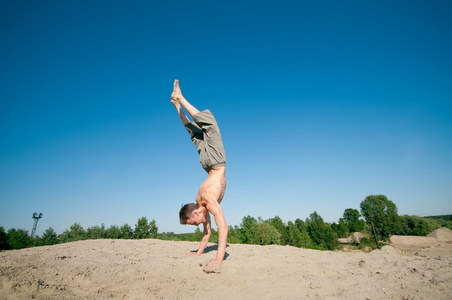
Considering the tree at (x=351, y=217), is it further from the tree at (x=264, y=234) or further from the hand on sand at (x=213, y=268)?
the hand on sand at (x=213, y=268)

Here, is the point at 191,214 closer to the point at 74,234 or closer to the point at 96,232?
the point at 96,232

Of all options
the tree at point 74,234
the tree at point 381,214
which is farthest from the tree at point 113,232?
the tree at point 381,214

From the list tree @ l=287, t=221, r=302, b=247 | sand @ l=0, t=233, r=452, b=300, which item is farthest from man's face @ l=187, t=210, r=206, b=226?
tree @ l=287, t=221, r=302, b=247

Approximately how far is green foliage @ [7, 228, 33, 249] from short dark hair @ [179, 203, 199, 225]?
15.6 m

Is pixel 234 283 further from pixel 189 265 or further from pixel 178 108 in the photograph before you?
pixel 178 108

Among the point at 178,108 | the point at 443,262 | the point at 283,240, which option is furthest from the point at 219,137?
the point at 283,240

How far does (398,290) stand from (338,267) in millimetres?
1153

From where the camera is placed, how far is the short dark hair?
404cm

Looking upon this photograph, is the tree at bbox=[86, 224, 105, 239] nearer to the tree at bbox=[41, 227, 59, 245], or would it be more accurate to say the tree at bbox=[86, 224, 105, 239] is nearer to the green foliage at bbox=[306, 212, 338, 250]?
the tree at bbox=[41, 227, 59, 245]

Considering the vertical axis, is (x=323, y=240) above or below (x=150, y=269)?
below

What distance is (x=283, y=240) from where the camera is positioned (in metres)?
32.0

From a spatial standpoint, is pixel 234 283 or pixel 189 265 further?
pixel 189 265

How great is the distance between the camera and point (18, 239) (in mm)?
12656

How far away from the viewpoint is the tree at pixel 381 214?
3966cm
